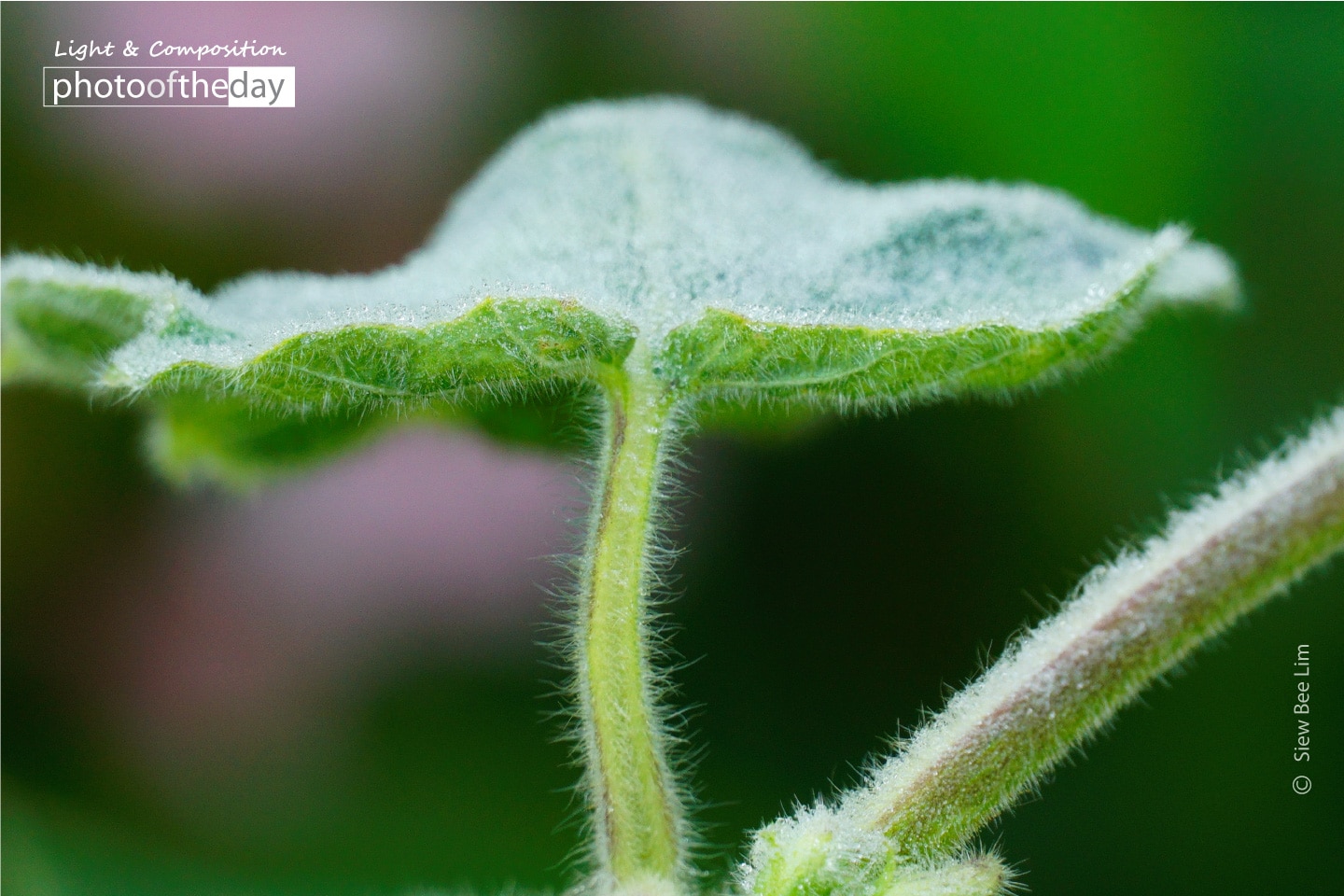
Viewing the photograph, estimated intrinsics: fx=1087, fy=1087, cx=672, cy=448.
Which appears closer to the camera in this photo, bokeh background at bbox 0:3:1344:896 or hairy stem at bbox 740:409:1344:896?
hairy stem at bbox 740:409:1344:896

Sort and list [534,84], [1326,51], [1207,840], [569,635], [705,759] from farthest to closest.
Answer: [534,84] < [1326,51] < [705,759] < [1207,840] < [569,635]

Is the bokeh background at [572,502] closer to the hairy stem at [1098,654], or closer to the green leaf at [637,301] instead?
the green leaf at [637,301]

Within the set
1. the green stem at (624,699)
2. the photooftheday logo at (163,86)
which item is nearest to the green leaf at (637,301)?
the green stem at (624,699)

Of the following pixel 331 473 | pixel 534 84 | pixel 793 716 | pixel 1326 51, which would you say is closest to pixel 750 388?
pixel 793 716

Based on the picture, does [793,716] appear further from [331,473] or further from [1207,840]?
[331,473]

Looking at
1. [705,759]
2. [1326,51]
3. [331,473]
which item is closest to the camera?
[705,759]

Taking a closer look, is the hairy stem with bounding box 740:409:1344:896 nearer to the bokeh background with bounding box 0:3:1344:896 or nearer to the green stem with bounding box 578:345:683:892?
the green stem with bounding box 578:345:683:892

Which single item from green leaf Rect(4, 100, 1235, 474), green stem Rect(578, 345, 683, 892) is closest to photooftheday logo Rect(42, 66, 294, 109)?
green leaf Rect(4, 100, 1235, 474)
